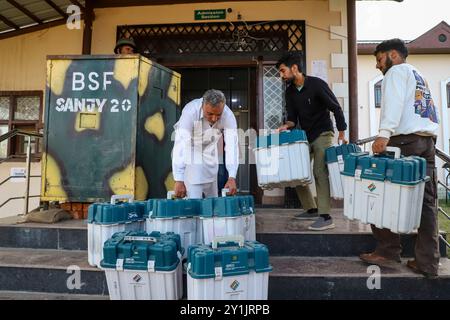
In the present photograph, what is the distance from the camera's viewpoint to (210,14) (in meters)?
5.78

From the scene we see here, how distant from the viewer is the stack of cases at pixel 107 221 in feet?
8.86

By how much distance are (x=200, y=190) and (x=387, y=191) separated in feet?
5.52

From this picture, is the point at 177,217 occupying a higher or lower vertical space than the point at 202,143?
lower

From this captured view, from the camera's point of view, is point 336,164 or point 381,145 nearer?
point 381,145

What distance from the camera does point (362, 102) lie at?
1553 centimetres

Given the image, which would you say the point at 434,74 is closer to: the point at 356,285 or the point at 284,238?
the point at 284,238

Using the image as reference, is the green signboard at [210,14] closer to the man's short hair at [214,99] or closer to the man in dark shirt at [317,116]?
the man in dark shirt at [317,116]

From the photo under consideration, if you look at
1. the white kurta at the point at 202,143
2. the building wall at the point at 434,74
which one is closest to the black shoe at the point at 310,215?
the white kurta at the point at 202,143

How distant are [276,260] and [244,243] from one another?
1.07 meters

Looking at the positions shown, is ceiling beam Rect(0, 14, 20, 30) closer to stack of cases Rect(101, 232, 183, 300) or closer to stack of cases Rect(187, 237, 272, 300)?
stack of cases Rect(101, 232, 183, 300)

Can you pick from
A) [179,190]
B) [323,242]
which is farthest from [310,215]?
[179,190]

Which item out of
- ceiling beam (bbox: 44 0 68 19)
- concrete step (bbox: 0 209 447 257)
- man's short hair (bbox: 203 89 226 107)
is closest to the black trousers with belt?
concrete step (bbox: 0 209 447 257)

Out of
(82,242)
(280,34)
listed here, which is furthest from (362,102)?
(82,242)
